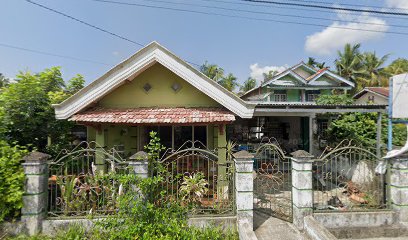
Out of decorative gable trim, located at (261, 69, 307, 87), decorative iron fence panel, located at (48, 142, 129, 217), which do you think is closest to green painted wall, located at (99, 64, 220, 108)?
decorative iron fence panel, located at (48, 142, 129, 217)

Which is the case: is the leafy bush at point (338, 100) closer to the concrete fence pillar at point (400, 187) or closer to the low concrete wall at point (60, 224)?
the concrete fence pillar at point (400, 187)

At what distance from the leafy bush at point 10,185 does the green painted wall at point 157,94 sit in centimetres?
308

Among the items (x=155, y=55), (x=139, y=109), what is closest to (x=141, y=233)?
(x=139, y=109)

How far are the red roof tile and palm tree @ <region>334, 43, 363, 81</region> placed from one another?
96.1ft

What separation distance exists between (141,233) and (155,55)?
4.72 m

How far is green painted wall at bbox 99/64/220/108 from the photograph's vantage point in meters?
7.16

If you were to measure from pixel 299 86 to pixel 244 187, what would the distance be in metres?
16.2

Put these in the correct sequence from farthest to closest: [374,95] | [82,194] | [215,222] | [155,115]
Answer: [374,95]
[155,115]
[82,194]
[215,222]

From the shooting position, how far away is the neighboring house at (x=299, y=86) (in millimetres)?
18453

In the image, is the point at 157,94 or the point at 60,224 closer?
the point at 60,224

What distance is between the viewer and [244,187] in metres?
4.63

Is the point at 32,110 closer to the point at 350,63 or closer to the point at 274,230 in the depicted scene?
the point at 274,230

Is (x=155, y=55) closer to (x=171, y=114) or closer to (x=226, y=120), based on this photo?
(x=171, y=114)

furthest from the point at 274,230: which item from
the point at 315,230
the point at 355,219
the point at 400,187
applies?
the point at 400,187
